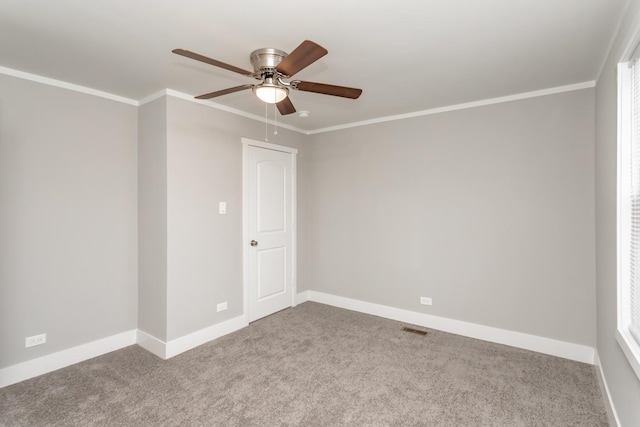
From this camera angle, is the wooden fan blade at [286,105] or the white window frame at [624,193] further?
the wooden fan blade at [286,105]

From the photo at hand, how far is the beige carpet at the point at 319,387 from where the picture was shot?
6.82ft

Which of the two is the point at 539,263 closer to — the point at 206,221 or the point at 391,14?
the point at 391,14

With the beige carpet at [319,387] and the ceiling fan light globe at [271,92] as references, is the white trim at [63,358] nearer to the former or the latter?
the beige carpet at [319,387]

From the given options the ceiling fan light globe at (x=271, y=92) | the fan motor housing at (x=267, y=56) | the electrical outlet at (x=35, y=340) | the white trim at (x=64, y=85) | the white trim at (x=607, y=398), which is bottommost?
the white trim at (x=607, y=398)

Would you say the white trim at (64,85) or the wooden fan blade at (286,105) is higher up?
the white trim at (64,85)

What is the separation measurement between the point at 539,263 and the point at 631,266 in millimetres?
1299

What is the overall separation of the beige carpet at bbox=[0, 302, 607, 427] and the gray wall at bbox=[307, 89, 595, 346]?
1.59 feet

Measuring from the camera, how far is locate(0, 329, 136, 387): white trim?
2469mm

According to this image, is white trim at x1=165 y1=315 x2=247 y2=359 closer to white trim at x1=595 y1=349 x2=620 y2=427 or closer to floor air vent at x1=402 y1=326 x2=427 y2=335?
floor air vent at x1=402 y1=326 x2=427 y2=335

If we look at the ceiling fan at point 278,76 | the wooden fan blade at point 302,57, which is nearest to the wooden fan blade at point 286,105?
the ceiling fan at point 278,76

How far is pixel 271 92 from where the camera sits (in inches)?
78.9

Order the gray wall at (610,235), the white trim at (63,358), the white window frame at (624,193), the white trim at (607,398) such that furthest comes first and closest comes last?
the white trim at (63,358)
the white trim at (607,398)
the white window frame at (624,193)
the gray wall at (610,235)

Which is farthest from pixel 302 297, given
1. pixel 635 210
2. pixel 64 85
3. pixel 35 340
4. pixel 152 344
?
pixel 635 210

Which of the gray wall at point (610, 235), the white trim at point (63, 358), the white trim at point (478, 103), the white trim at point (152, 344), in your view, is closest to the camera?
the gray wall at point (610, 235)
